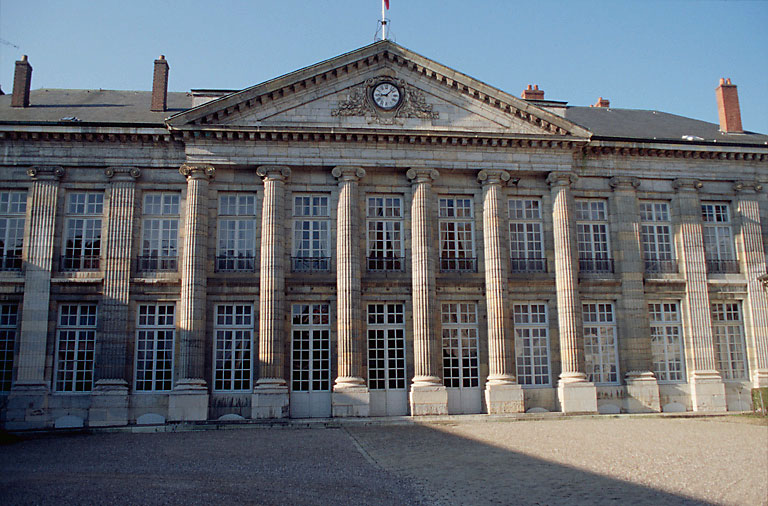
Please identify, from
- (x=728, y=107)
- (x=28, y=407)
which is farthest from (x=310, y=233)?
(x=728, y=107)

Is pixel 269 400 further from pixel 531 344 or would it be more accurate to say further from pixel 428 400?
pixel 531 344

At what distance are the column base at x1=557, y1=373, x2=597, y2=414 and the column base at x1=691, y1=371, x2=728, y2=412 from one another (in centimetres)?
381

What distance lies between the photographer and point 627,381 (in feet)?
73.1

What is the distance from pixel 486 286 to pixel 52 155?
48.0 ft

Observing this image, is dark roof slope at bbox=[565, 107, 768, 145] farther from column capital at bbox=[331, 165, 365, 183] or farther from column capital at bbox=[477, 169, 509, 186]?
column capital at bbox=[331, 165, 365, 183]

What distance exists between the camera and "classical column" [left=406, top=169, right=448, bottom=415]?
20.8 meters

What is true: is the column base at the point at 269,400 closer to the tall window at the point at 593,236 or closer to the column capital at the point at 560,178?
the tall window at the point at 593,236

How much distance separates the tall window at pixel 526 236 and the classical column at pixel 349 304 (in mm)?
5304

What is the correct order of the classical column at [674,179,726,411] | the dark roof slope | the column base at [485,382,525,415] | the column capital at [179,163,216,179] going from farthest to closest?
the dark roof slope
the classical column at [674,179,726,411]
the column capital at [179,163,216,179]
the column base at [485,382,525,415]

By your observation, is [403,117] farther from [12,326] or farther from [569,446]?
[12,326]

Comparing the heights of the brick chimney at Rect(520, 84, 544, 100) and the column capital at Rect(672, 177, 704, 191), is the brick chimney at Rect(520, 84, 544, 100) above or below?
above

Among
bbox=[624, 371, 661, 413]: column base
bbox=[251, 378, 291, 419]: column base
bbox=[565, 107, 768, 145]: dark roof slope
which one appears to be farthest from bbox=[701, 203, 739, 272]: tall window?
bbox=[251, 378, 291, 419]: column base

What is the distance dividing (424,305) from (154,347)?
854cm

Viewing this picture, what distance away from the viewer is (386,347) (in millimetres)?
21609
